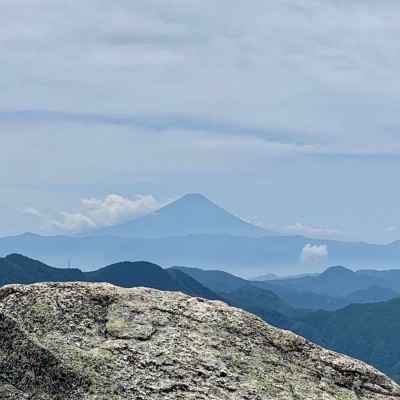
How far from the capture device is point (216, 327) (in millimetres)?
20047

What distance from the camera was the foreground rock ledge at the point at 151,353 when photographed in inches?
674

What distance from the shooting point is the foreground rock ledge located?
17125mm

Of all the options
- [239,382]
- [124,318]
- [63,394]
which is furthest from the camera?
[124,318]

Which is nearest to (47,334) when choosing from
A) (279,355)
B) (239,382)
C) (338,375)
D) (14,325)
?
(14,325)

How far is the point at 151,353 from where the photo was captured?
18344 mm

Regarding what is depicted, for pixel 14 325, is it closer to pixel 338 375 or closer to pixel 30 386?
pixel 30 386

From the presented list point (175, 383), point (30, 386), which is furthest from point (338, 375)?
point (30, 386)

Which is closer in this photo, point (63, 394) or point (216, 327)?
point (63, 394)

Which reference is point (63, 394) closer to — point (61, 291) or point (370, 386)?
point (61, 291)

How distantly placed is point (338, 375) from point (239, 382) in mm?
3515

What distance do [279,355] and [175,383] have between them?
3.70 metres

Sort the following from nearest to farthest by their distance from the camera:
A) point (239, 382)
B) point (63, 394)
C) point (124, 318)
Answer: point (63, 394), point (239, 382), point (124, 318)

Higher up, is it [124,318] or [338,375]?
[124,318]

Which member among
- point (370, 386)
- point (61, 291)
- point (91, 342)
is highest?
point (61, 291)
